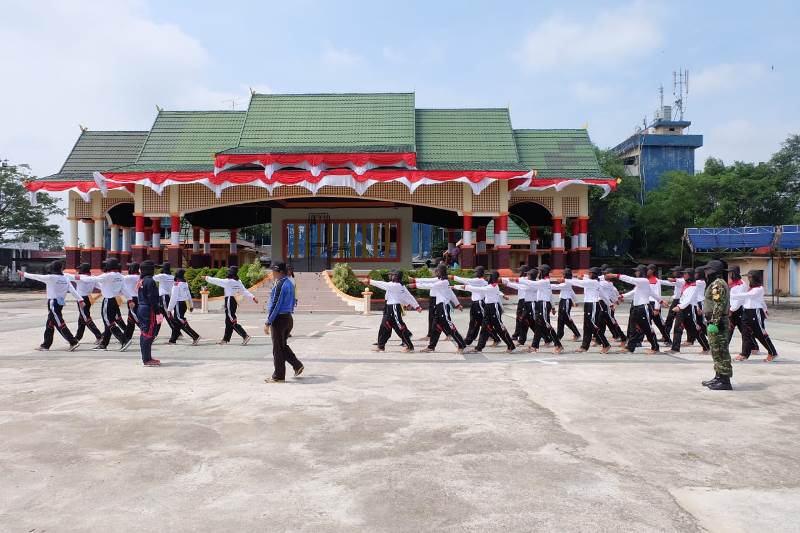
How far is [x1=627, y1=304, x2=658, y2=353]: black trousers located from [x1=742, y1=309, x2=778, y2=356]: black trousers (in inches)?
58.1

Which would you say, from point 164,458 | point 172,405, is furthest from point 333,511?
point 172,405

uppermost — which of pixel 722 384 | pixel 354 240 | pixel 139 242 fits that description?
pixel 354 240

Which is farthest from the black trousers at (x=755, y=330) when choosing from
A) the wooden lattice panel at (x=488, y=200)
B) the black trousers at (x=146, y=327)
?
the wooden lattice panel at (x=488, y=200)

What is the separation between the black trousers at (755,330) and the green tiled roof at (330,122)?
17290mm

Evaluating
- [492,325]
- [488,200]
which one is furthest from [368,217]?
[492,325]

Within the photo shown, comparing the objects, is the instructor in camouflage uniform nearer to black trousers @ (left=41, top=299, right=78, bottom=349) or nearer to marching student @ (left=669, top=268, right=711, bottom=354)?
marching student @ (left=669, top=268, right=711, bottom=354)

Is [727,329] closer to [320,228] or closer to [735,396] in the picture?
[735,396]

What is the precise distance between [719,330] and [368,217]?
22.2 metres

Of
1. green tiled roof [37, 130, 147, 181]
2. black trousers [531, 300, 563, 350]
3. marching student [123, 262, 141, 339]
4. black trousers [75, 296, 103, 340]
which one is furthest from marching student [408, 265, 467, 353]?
green tiled roof [37, 130, 147, 181]

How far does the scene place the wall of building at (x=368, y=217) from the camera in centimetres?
2800

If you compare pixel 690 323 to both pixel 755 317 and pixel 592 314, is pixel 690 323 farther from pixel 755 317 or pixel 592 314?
pixel 592 314

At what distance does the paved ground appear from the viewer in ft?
10.6

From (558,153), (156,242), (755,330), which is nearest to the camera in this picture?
(755,330)

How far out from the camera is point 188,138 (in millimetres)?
27188
